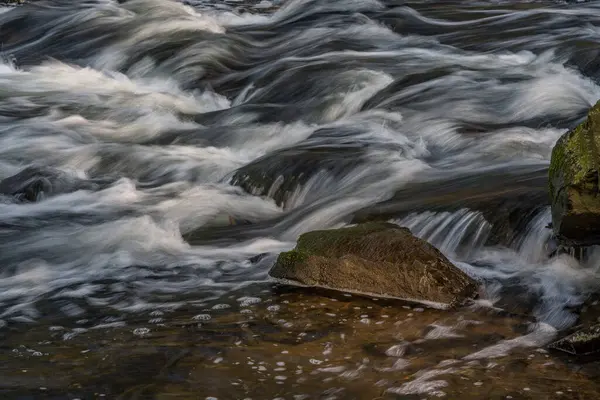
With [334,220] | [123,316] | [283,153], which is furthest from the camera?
[283,153]

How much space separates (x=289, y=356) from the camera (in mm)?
4941

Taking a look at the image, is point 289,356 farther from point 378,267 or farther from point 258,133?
point 258,133

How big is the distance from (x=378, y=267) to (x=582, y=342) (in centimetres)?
139

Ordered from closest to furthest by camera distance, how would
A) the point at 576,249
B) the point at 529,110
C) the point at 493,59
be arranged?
the point at 576,249
the point at 529,110
the point at 493,59

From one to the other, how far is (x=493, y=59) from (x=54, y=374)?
8.08 meters

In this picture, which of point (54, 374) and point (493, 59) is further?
point (493, 59)

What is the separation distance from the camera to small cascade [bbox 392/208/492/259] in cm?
659

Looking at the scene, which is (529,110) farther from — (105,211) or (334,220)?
(105,211)

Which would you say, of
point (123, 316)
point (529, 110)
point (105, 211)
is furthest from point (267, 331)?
point (529, 110)

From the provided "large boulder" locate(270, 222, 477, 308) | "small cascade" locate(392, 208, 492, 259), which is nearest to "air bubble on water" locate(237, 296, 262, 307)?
"large boulder" locate(270, 222, 477, 308)

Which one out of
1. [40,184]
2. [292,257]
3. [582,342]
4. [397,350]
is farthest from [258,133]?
[582,342]

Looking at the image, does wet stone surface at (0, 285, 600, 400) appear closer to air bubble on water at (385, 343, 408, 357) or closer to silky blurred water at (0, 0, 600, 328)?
air bubble on water at (385, 343, 408, 357)

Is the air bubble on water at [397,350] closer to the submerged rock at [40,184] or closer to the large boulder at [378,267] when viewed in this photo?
the large boulder at [378,267]

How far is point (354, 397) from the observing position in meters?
4.48
